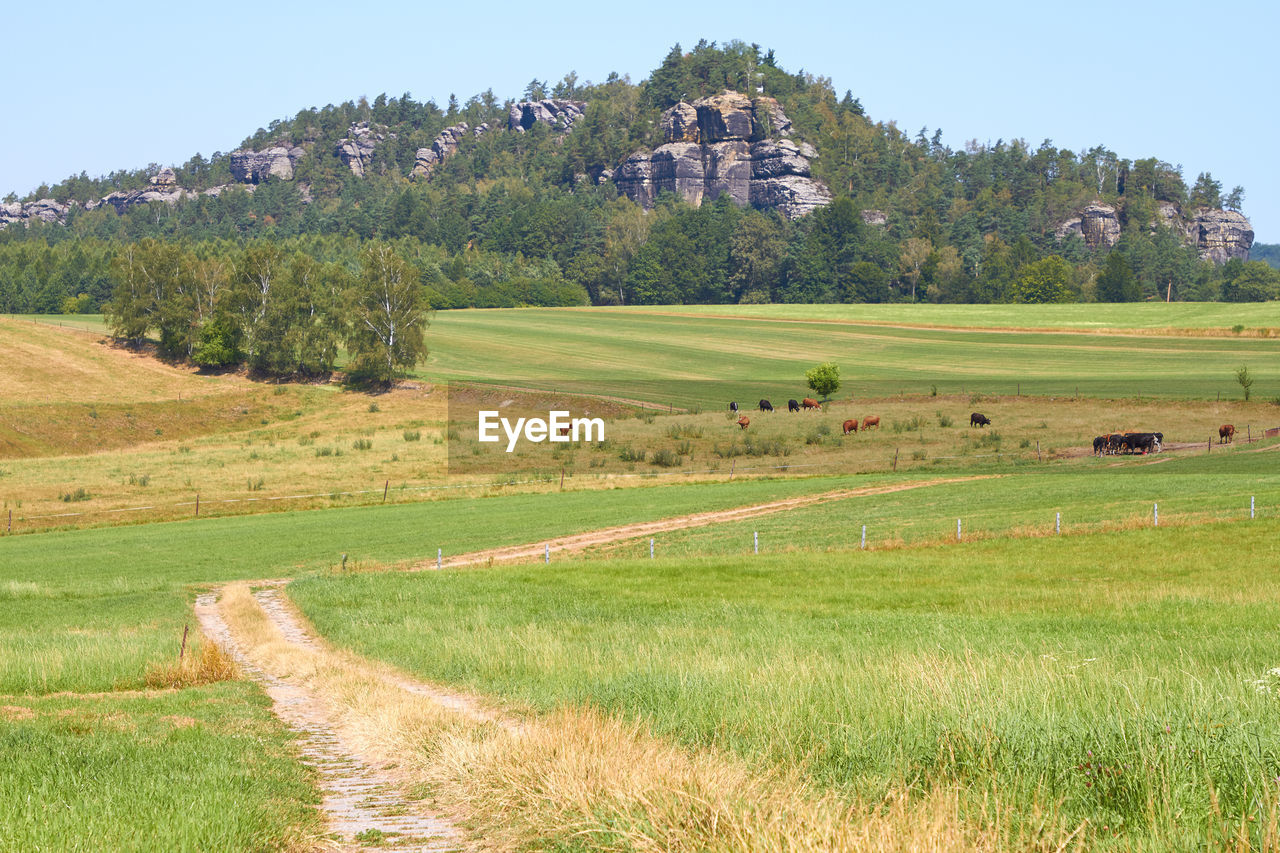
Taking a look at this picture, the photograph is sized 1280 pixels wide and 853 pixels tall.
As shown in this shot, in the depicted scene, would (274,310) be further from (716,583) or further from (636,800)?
(636,800)

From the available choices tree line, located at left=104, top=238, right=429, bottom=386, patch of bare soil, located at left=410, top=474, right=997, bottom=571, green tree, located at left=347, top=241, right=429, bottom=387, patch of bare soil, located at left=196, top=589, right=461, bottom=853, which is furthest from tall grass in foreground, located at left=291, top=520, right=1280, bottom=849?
tree line, located at left=104, top=238, right=429, bottom=386

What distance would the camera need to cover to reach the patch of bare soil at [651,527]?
3809 centimetres

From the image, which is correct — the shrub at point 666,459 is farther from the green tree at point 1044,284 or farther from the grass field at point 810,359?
the green tree at point 1044,284

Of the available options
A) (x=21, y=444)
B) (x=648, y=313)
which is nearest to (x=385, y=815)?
(x=21, y=444)

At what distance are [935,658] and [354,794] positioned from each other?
666cm

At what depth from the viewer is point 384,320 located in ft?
363

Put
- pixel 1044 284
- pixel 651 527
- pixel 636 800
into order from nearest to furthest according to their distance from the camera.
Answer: pixel 636 800 → pixel 651 527 → pixel 1044 284

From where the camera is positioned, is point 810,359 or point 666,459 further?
point 810,359

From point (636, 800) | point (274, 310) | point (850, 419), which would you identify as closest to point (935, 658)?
point (636, 800)

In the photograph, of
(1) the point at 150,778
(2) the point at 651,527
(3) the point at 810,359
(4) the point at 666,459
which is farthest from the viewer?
(3) the point at 810,359

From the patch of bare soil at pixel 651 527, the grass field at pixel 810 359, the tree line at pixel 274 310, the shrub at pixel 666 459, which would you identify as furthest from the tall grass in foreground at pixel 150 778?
the tree line at pixel 274 310

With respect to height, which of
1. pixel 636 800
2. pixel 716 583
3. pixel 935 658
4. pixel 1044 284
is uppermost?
pixel 1044 284

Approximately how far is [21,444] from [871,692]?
88.7 m

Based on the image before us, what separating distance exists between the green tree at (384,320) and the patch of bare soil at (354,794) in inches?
3719
